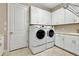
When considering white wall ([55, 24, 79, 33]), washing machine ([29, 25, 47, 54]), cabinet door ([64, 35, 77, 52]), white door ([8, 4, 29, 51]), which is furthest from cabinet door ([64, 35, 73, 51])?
white door ([8, 4, 29, 51])

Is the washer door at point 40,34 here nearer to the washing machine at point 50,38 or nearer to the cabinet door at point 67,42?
the washing machine at point 50,38

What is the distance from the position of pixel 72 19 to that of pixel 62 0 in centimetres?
52

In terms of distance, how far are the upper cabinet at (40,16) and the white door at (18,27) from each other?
13cm

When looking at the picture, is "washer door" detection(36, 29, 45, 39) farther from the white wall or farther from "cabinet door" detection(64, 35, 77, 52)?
"cabinet door" detection(64, 35, 77, 52)

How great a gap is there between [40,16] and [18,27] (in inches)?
18.1

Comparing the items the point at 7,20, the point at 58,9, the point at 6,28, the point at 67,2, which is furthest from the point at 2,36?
the point at 67,2

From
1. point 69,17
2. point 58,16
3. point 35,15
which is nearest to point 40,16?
point 35,15

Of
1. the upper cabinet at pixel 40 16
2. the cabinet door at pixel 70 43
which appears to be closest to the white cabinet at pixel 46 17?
the upper cabinet at pixel 40 16

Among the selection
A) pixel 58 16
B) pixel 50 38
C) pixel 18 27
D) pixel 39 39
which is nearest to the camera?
pixel 18 27

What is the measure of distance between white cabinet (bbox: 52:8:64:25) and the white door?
530 millimetres

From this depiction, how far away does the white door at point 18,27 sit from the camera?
Result: 150 cm

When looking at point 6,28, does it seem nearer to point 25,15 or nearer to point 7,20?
point 7,20

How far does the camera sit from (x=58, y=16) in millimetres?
1673

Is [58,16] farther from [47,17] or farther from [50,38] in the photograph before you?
[50,38]
